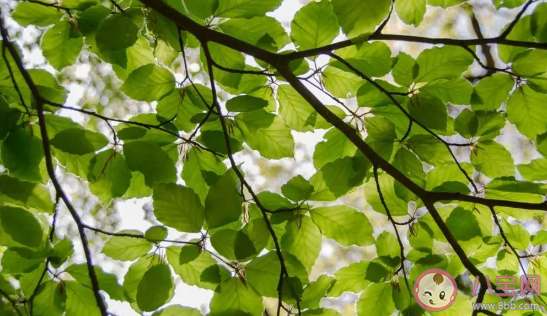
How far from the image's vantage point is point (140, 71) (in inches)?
35.0

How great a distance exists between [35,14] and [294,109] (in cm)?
55

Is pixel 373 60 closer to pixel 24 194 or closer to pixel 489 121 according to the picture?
pixel 489 121

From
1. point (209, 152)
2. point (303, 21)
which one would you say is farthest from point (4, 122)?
point (303, 21)

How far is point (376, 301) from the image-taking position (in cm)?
89

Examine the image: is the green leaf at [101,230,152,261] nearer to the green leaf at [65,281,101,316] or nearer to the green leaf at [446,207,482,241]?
the green leaf at [65,281,101,316]

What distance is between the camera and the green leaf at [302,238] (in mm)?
870

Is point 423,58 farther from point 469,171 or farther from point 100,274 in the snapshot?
point 100,274

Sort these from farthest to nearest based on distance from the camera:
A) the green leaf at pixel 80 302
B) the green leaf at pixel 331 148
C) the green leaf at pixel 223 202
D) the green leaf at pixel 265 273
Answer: the green leaf at pixel 331 148 < the green leaf at pixel 80 302 < the green leaf at pixel 265 273 < the green leaf at pixel 223 202

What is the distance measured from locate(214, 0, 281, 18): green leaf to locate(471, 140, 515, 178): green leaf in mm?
508

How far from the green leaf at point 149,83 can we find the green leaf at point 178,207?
0.30m

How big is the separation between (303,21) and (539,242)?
0.70 m

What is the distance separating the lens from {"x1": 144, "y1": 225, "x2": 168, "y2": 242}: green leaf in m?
0.72

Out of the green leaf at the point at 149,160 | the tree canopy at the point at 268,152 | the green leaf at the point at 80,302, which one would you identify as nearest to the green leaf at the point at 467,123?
the tree canopy at the point at 268,152

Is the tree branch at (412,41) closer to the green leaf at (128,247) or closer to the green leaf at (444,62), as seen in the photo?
the green leaf at (444,62)
